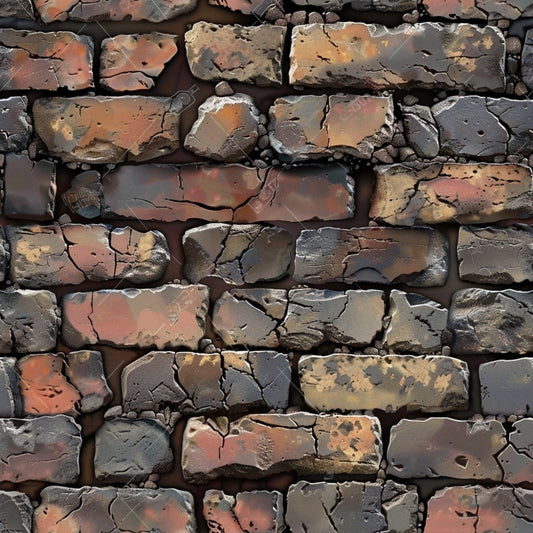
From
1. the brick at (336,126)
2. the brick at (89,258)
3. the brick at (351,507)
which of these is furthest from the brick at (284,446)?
the brick at (336,126)

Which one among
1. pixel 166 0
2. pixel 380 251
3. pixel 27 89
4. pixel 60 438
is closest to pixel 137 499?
Answer: pixel 60 438

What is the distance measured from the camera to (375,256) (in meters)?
0.97

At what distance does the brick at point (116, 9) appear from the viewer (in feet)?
3.20

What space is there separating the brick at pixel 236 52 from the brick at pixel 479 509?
1.98 ft

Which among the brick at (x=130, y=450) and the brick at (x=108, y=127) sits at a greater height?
the brick at (x=108, y=127)

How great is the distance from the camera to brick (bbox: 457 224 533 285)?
3.16 feet

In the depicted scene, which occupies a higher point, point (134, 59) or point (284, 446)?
point (134, 59)

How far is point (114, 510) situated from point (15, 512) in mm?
134

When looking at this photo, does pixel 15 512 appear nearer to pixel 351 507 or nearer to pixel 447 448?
pixel 351 507

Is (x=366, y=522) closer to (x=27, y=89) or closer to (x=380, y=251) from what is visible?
(x=380, y=251)

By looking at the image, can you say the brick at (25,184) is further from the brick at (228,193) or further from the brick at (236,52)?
the brick at (236,52)

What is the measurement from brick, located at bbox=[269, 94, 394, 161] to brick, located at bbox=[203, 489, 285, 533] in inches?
18.1

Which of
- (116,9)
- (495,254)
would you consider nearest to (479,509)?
(495,254)

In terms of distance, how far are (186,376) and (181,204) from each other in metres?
0.23
